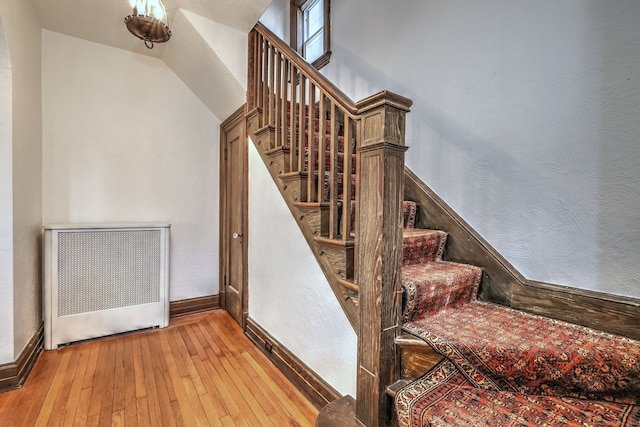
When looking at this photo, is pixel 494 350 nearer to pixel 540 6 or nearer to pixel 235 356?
pixel 540 6

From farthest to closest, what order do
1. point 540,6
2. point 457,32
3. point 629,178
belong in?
point 457,32 < point 540,6 < point 629,178

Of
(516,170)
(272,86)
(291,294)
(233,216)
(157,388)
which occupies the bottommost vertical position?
(157,388)

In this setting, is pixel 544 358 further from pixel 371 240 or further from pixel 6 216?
pixel 6 216

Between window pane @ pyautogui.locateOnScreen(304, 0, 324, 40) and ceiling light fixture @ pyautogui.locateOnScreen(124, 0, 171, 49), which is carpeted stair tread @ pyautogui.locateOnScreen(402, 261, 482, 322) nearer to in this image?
ceiling light fixture @ pyautogui.locateOnScreen(124, 0, 171, 49)

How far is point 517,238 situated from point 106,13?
3347 mm

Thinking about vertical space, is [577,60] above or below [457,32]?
below

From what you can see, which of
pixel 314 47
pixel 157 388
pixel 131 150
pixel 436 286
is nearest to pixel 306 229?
pixel 436 286

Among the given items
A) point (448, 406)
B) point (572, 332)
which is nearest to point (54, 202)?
point (448, 406)

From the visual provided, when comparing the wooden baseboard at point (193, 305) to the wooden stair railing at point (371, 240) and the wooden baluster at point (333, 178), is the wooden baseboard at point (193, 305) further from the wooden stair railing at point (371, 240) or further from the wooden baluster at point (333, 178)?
the wooden baluster at point (333, 178)

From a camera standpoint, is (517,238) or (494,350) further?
(517,238)

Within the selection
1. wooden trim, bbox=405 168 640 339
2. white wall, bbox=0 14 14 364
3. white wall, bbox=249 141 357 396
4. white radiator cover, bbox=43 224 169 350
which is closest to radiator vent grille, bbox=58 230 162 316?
white radiator cover, bbox=43 224 169 350

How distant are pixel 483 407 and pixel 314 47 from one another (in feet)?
11.1

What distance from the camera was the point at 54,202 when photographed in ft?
8.15

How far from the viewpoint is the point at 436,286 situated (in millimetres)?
1349
